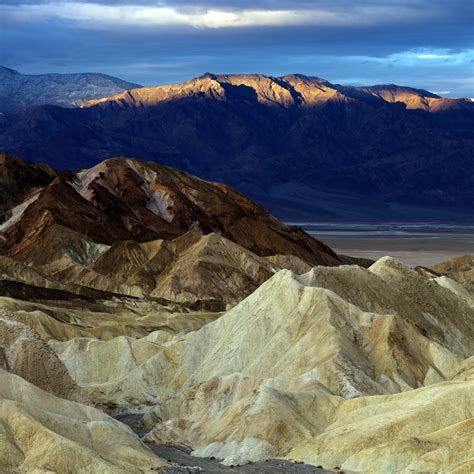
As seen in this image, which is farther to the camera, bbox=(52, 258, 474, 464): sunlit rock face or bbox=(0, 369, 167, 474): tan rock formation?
bbox=(52, 258, 474, 464): sunlit rock face

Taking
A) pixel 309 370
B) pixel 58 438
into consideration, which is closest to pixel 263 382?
pixel 309 370

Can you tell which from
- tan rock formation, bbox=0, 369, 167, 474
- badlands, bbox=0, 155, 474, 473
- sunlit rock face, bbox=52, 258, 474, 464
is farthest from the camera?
sunlit rock face, bbox=52, 258, 474, 464

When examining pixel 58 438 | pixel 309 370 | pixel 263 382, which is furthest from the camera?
pixel 309 370

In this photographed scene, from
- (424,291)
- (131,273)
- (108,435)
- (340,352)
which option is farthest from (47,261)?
(108,435)

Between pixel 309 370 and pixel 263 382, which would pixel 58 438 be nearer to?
pixel 263 382

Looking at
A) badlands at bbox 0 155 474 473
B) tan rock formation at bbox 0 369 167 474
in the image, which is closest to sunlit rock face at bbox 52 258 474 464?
badlands at bbox 0 155 474 473

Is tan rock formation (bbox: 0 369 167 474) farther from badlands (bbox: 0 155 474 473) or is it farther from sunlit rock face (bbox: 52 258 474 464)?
sunlit rock face (bbox: 52 258 474 464)

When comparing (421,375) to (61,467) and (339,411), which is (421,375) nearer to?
(339,411)

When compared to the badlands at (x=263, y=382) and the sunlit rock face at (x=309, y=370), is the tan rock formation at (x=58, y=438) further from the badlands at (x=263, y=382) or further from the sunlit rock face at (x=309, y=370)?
the sunlit rock face at (x=309, y=370)

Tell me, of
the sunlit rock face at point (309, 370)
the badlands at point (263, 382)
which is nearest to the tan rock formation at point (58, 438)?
the badlands at point (263, 382)
